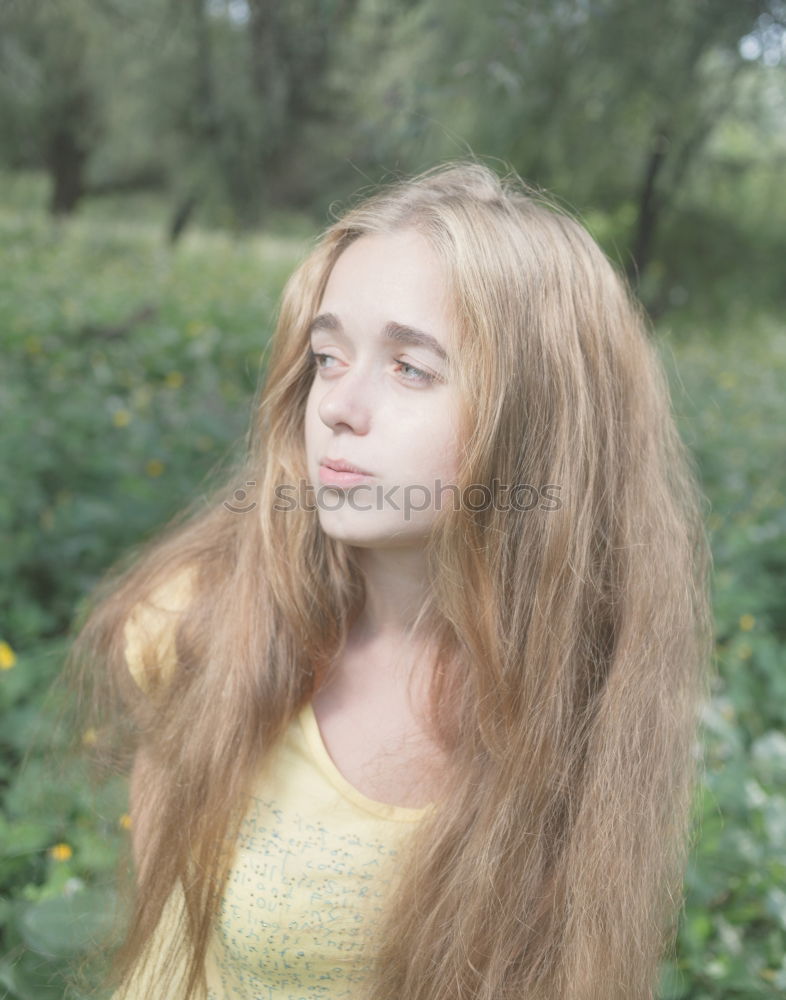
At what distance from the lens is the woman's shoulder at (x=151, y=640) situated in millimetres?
1299

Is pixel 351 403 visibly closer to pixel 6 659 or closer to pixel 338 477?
pixel 338 477

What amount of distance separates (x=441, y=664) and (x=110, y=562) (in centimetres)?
134

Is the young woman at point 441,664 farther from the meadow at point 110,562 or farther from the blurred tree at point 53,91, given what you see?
the blurred tree at point 53,91

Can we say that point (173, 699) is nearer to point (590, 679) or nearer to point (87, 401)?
point (590, 679)

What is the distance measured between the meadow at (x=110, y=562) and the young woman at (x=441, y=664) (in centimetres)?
34

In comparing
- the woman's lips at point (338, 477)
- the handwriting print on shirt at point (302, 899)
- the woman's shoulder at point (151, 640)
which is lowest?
the handwriting print on shirt at point (302, 899)

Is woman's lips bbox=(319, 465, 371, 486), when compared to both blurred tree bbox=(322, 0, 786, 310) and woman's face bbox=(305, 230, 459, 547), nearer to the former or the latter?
woman's face bbox=(305, 230, 459, 547)

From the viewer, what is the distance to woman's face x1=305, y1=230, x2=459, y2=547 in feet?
3.43

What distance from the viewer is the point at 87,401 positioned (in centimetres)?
274

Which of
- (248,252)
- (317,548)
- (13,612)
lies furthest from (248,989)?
(248,252)

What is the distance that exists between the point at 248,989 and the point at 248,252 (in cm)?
767

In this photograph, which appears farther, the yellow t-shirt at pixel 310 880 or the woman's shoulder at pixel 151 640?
the woman's shoulder at pixel 151 640

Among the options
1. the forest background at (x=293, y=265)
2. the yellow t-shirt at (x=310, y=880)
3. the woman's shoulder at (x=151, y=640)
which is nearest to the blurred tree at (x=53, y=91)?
the forest background at (x=293, y=265)

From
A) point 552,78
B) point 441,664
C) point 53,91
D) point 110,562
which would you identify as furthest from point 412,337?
point 53,91
